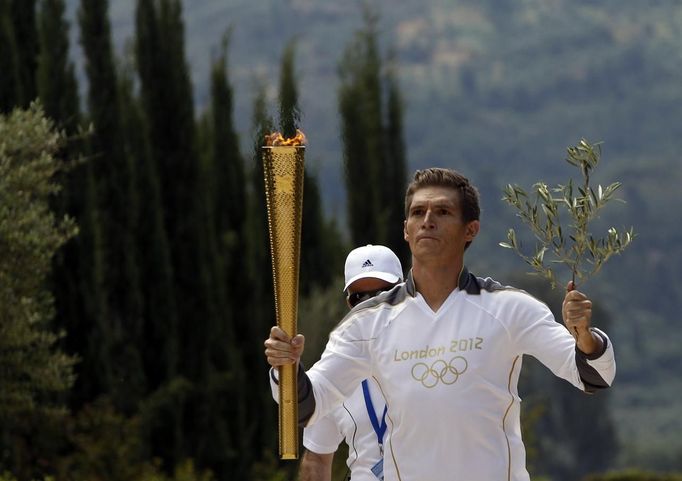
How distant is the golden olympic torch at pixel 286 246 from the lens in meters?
6.07

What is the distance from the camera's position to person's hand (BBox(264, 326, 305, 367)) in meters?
6.04

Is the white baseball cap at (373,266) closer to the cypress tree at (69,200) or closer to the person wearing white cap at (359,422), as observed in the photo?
the person wearing white cap at (359,422)

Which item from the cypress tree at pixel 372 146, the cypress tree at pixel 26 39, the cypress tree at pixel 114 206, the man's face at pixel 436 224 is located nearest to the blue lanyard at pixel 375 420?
the man's face at pixel 436 224

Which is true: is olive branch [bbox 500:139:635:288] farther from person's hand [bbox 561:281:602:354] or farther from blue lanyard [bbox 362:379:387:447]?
blue lanyard [bbox 362:379:387:447]

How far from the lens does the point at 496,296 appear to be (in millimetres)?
6449

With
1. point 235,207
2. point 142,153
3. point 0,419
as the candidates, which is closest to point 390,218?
point 235,207

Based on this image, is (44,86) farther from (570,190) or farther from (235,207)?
(570,190)

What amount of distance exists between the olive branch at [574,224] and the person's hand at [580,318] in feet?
0.40

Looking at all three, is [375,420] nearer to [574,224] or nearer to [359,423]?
[359,423]

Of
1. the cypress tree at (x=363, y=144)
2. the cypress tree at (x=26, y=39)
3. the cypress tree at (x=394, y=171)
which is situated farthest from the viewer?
the cypress tree at (x=394, y=171)

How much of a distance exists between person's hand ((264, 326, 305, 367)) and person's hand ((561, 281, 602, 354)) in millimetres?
946

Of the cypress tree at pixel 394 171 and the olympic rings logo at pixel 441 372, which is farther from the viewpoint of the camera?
the cypress tree at pixel 394 171

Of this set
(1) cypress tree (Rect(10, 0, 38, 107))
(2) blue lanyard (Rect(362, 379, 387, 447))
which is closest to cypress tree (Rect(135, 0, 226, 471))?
(1) cypress tree (Rect(10, 0, 38, 107))

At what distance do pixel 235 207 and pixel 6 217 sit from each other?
1230 centimetres
